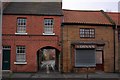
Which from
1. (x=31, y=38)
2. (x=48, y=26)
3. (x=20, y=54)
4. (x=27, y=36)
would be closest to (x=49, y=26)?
(x=48, y=26)

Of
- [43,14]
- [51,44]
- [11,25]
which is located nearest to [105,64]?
[51,44]

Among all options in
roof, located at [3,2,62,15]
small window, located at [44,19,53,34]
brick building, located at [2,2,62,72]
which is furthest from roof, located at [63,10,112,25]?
brick building, located at [2,2,62,72]

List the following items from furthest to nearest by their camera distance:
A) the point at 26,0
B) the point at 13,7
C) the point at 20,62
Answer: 1. the point at 26,0
2. the point at 13,7
3. the point at 20,62

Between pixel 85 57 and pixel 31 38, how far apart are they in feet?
20.2

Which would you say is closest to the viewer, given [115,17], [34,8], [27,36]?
[27,36]

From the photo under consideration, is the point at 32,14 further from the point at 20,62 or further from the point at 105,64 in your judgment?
the point at 105,64

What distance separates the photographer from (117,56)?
29719 mm

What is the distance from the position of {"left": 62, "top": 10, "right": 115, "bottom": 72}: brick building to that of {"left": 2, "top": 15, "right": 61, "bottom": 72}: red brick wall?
121 cm

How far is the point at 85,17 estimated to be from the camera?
102 ft

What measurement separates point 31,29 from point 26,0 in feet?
18.2

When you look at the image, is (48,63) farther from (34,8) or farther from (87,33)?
(87,33)

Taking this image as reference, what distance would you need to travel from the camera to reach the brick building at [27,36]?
93.8 feet

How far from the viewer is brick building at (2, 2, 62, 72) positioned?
2859cm

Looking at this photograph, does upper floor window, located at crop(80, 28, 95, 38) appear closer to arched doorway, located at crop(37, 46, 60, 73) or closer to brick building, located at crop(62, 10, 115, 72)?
brick building, located at crop(62, 10, 115, 72)
